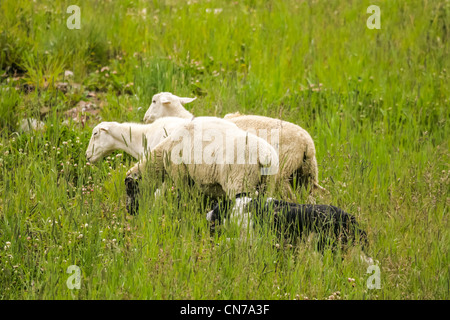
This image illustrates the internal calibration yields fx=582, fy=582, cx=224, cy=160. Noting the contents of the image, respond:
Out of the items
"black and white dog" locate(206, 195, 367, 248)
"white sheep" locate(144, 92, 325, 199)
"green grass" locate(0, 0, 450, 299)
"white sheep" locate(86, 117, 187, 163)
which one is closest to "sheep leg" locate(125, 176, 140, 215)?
"green grass" locate(0, 0, 450, 299)

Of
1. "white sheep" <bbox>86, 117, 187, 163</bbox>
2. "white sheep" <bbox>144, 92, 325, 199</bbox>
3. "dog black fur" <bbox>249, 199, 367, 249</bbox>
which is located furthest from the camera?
"white sheep" <bbox>86, 117, 187, 163</bbox>

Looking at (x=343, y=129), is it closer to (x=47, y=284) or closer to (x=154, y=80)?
(x=154, y=80)

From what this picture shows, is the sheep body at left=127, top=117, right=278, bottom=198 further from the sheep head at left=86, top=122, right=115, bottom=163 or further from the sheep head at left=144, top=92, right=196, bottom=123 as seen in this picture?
the sheep head at left=144, top=92, right=196, bottom=123

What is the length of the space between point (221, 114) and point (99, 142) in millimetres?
1741

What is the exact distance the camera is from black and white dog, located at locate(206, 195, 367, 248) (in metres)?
4.50

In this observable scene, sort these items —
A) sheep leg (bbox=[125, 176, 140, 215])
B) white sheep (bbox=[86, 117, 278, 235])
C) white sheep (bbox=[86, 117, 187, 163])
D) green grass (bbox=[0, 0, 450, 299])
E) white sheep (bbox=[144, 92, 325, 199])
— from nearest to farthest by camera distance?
green grass (bbox=[0, 0, 450, 299]) → white sheep (bbox=[86, 117, 278, 235]) → sheep leg (bbox=[125, 176, 140, 215]) → white sheep (bbox=[144, 92, 325, 199]) → white sheep (bbox=[86, 117, 187, 163])

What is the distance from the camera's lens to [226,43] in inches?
360

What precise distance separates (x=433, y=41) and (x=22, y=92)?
6467 mm

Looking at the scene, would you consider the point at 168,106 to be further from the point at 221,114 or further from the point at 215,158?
the point at 215,158

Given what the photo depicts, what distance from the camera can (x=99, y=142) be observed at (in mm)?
6375

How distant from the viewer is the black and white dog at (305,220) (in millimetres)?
4496

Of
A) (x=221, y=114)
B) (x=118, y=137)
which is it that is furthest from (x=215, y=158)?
Result: (x=221, y=114)

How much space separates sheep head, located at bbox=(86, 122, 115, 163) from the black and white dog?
2198 mm
